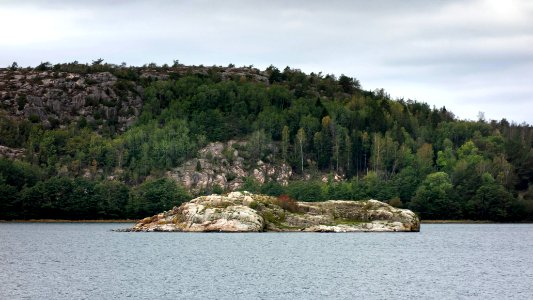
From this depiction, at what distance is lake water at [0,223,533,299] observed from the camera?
7181 centimetres

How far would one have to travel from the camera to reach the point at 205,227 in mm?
152625

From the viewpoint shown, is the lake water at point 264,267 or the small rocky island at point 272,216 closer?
the lake water at point 264,267

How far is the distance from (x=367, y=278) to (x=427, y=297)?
14085mm

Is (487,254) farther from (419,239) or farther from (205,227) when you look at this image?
(205,227)

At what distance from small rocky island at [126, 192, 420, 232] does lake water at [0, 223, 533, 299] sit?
6.25 m

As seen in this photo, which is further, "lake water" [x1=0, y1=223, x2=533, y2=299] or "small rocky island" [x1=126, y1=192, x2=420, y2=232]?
"small rocky island" [x1=126, y1=192, x2=420, y2=232]

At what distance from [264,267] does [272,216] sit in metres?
63.6

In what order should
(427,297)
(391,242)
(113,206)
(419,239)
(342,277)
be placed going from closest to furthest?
(427,297)
(342,277)
(391,242)
(419,239)
(113,206)

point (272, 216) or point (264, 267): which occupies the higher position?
point (272, 216)

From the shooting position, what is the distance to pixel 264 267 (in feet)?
302

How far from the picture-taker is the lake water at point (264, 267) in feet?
236

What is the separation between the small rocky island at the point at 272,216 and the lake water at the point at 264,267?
6255 mm

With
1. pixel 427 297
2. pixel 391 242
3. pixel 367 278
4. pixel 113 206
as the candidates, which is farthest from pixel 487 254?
pixel 113 206

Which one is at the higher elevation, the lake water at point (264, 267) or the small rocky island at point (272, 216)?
the small rocky island at point (272, 216)
